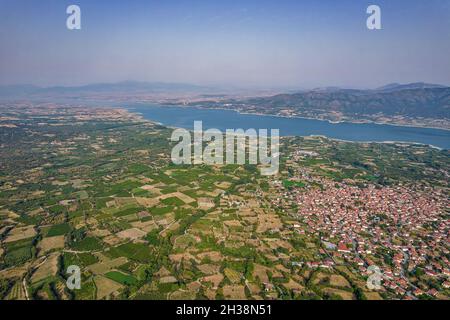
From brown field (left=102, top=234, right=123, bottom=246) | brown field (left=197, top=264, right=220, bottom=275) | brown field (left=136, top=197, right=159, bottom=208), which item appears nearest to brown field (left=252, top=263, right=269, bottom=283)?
brown field (left=197, top=264, right=220, bottom=275)

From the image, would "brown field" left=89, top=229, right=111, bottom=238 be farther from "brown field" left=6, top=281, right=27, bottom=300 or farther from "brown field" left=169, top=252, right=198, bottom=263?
"brown field" left=6, top=281, right=27, bottom=300

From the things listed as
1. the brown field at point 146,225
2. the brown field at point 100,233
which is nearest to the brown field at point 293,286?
the brown field at point 146,225

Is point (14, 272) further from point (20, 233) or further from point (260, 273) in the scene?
point (260, 273)

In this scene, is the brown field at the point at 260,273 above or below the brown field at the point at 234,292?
above

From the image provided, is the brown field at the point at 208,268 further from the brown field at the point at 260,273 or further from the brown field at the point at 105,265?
the brown field at the point at 105,265

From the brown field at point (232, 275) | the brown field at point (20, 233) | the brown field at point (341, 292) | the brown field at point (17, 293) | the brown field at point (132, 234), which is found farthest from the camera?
the brown field at point (132, 234)

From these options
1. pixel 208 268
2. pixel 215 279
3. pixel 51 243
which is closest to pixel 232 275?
pixel 215 279

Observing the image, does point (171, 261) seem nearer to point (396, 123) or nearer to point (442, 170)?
point (442, 170)
